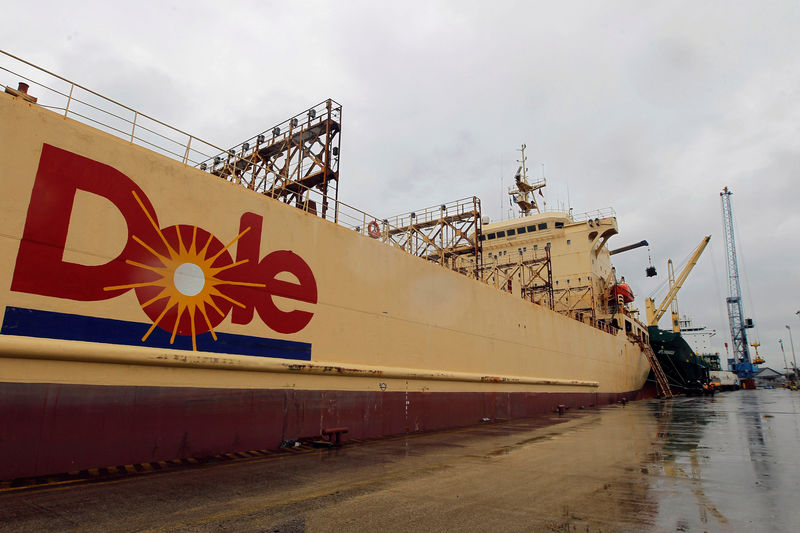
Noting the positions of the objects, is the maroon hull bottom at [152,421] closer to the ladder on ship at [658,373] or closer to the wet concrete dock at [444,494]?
the wet concrete dock at [444,494]

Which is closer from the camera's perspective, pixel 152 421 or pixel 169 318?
pixel 152 421

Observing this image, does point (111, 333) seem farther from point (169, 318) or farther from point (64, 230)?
point (64, 230)

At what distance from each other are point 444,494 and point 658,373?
3591cm

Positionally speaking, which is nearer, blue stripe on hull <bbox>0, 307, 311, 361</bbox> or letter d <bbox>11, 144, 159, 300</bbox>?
blue stripe on hull <bbox>0, 307, 311, 361</bbox>

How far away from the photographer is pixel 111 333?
241 inches

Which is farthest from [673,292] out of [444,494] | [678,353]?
[444,494]

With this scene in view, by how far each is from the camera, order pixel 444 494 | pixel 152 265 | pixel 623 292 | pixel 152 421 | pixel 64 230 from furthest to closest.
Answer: pixel 623 292, pixel 152 265, pixel 152 421, pixel 64 230, pixel 444 494

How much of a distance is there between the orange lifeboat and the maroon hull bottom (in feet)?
83.0

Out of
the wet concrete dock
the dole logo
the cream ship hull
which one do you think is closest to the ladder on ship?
the wet concrete dock

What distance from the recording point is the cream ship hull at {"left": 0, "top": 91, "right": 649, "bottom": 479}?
18.0 feet

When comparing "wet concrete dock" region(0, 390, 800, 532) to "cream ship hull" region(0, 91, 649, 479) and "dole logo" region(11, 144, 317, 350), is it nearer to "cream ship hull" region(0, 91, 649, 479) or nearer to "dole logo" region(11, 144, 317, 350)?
"cream ship hull" region(0, 91, 649, 479)

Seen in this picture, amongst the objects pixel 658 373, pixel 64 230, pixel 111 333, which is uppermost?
pixel 64 230

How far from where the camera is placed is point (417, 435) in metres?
10.7

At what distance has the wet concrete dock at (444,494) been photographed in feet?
12.9
